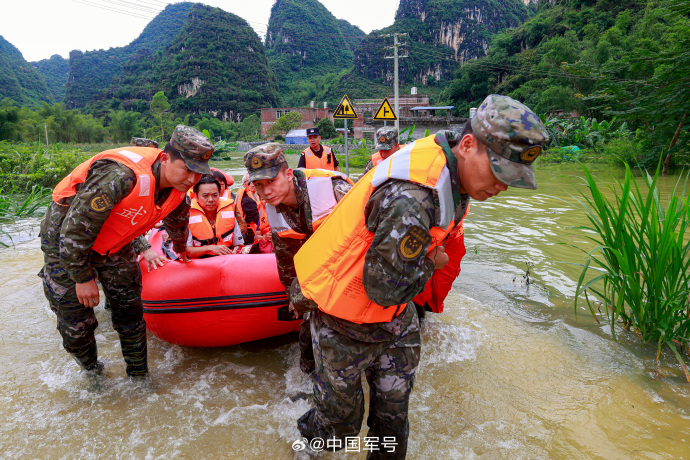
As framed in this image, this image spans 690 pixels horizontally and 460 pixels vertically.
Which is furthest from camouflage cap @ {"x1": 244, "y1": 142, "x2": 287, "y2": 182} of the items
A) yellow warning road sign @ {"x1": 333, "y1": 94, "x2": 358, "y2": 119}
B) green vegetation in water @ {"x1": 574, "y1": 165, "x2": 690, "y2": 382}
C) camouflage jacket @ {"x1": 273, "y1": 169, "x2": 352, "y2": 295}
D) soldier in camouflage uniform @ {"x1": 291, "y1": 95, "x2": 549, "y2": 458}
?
yellow warning road sign @ {"x1": 333, "y1": 94, "x2": 358, "y2": 119}

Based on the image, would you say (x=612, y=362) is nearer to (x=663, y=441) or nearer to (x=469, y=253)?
(x=663, y=441)

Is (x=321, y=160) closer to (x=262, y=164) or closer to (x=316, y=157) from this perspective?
(x=316, y=157)

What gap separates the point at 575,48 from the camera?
35.7 metres

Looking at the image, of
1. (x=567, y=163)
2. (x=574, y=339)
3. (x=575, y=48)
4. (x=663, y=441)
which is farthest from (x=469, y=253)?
(x=575, y=48)

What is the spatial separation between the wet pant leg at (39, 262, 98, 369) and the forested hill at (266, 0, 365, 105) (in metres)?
101

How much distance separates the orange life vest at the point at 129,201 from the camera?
228 centimetres

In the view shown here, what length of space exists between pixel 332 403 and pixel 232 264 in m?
1.61

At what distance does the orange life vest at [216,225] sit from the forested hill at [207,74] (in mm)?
87103

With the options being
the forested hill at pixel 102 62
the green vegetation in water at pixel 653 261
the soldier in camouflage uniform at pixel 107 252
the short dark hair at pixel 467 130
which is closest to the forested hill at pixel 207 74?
the forested hill at pixel 102 62

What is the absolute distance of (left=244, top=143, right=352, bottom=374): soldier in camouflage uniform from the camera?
1.99m

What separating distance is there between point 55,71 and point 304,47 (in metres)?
80.4

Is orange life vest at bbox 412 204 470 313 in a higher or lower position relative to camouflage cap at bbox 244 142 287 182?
lower

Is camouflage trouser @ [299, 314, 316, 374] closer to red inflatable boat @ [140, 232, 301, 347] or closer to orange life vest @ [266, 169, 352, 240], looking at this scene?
red inflatable boat @ [140, 232, 301, 347]

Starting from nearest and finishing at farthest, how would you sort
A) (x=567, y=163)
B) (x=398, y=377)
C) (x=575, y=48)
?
(x=398, y=377) < (x=567, y=163) < (x=575, y=48)
